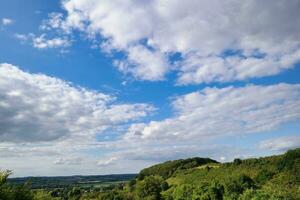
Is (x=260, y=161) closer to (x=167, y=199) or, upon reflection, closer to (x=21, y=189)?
(x=167, y=199)

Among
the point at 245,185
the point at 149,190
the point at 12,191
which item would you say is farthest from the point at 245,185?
the point at 12,191

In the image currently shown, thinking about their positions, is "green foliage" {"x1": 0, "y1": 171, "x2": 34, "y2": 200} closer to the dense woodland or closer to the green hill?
the dense woodland

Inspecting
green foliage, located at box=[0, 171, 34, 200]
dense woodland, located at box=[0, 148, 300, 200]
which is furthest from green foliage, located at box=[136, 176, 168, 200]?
green foliage, located at box=[0, 171, 34, 200]

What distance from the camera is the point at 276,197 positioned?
3440 inches

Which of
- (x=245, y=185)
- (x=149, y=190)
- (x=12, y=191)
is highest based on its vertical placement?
(x=149, y=190)

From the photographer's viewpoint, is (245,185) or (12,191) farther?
(245,185)

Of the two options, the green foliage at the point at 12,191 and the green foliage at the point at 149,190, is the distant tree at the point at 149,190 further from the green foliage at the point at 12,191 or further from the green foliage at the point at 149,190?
the green foliage at the point at 12,191

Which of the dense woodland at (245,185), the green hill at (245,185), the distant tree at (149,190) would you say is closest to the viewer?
the dense woodland at (245,185)

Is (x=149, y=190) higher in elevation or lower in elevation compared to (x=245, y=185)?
higher

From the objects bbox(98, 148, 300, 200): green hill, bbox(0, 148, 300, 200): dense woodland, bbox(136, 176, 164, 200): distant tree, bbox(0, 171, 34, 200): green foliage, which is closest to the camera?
bbox(0, 171, 34, 200): green foliage

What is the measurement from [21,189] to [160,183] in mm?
146119

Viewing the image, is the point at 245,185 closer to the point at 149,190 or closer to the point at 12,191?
the point at 149,190

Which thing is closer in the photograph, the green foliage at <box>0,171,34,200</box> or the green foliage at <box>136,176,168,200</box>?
the green foliage at <box>0,171,34,200</box>

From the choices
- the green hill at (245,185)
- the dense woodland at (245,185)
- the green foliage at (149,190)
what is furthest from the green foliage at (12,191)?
the green foliage at (149,190)
